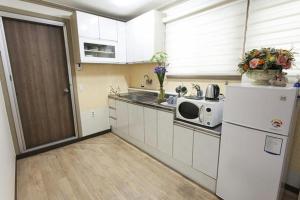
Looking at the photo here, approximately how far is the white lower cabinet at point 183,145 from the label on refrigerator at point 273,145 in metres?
0.76

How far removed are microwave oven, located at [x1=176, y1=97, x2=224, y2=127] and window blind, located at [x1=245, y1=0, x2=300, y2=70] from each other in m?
0.85

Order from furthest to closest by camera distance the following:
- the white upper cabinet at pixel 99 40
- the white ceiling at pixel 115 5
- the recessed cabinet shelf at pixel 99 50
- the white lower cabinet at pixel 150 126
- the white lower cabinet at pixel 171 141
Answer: the recessed cabinet shelf at pixel 99 50
the white upper cabinet at pixel 99 40
the white ceiling at pixel 115 5
the white lower cabinet at pixel 150 126
the white lower cabinet at pixel 171 141

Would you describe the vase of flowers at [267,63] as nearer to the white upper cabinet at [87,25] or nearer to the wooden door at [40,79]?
the white upper cabinet at [87,25]

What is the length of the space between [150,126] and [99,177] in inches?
40.7

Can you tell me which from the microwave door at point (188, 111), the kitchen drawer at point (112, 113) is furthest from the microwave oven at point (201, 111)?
the kitchen drawer at point (112, 113)

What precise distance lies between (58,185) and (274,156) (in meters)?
2.43

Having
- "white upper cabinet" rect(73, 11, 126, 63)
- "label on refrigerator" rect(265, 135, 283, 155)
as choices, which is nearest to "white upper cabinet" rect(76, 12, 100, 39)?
"white upper cabinet" rect(73, 11, 126, 63)

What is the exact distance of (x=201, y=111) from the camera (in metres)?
1.80

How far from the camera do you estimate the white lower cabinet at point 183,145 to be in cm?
196

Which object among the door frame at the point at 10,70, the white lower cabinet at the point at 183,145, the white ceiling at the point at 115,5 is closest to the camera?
the white lower cabinet at the point at 183,145

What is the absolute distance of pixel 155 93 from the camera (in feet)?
10.6

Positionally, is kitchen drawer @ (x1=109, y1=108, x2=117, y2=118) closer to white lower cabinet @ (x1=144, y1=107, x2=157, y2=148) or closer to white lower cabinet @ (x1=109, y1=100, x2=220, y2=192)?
white lower cabinet @ (x1=109, y1=100, x2=220, y2=192)

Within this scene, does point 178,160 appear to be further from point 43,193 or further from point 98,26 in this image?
point 98,26

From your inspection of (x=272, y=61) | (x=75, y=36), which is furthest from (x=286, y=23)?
(x=75, y=36)
